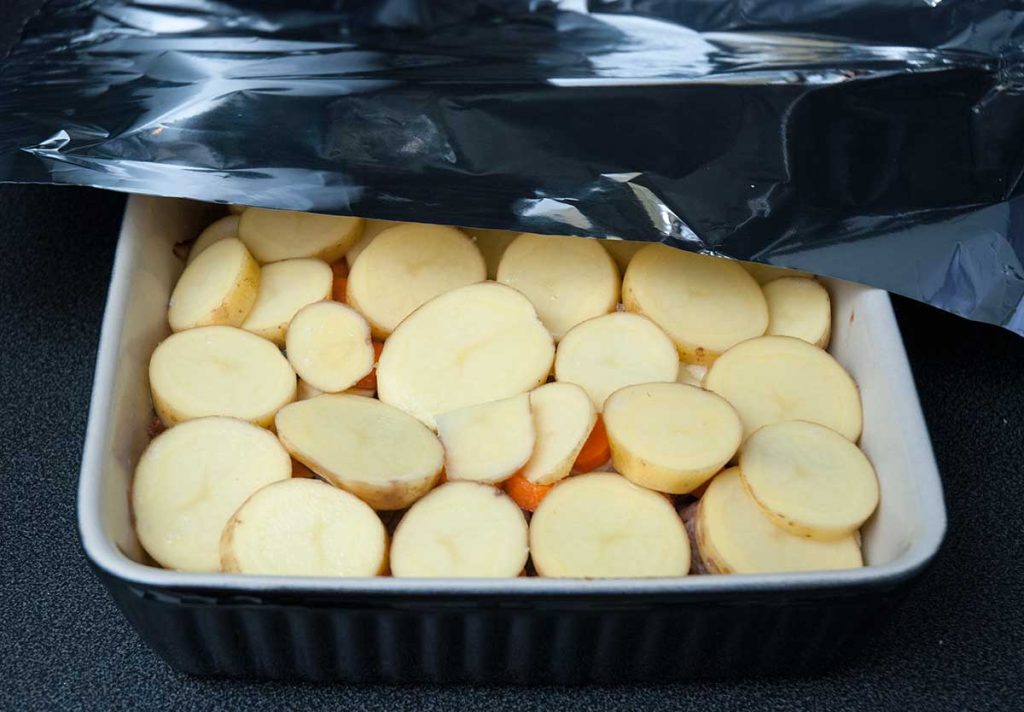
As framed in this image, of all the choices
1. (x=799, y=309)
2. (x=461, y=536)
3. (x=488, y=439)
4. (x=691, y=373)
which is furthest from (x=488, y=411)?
(x=799, y=309)

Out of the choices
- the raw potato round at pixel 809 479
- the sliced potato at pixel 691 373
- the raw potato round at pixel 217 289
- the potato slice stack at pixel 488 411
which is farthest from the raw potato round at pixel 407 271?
the raw potato round at pixel 809 479

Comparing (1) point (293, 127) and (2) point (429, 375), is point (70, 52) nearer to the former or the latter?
(1) point (293, 127)

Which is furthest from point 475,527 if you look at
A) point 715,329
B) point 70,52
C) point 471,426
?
point 70,52

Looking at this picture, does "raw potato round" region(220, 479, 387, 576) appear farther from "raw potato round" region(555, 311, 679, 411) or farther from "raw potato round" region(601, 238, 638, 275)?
"raw potato round" region(601, 238, 638, 275)

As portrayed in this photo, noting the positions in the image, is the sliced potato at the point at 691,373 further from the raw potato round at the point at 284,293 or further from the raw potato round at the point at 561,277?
the raw potato round at the point at 284,293

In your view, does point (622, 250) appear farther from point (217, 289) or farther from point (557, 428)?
point (217, 289)

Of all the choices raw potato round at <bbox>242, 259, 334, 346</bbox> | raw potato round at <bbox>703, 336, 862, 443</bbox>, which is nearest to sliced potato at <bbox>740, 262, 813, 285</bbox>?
raw potato round at <bbox>703, 336, 862, 443</bbox>

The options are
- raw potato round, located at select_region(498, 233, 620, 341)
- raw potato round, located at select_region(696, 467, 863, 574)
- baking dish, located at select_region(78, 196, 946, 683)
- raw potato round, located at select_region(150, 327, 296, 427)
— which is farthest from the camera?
raw potato round, located at select_region(498, 233, 620, 341)
